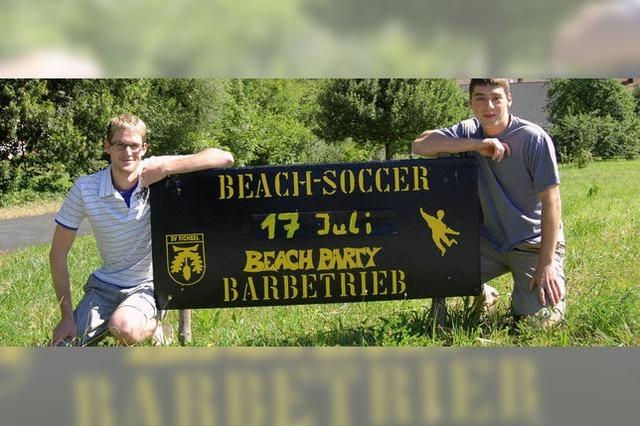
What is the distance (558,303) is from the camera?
3027mm

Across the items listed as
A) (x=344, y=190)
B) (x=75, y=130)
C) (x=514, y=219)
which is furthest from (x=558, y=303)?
(x=75, y=130)

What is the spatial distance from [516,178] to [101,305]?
1797 millimetres

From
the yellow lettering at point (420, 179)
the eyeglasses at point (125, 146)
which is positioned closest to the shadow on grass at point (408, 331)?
the yellow lettering at point (420, 179)

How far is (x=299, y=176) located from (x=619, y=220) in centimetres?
141

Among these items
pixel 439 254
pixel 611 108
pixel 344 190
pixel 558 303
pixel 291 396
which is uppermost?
pixel 611 108

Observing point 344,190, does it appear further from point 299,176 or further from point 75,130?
A: point 75,130

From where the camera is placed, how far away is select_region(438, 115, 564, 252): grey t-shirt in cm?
297

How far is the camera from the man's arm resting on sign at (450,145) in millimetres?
2922

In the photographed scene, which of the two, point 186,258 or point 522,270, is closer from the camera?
point 186,258

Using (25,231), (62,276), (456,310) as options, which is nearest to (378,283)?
(456,310)

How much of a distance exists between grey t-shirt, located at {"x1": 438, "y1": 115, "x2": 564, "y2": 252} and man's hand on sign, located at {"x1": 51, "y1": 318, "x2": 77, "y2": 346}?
1700 mm

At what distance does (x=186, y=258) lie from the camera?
9.62 feet

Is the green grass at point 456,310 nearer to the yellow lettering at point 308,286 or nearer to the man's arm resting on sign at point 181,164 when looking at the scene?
the yellow lettering at point 308,286

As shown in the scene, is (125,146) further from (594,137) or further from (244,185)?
(594,137)
